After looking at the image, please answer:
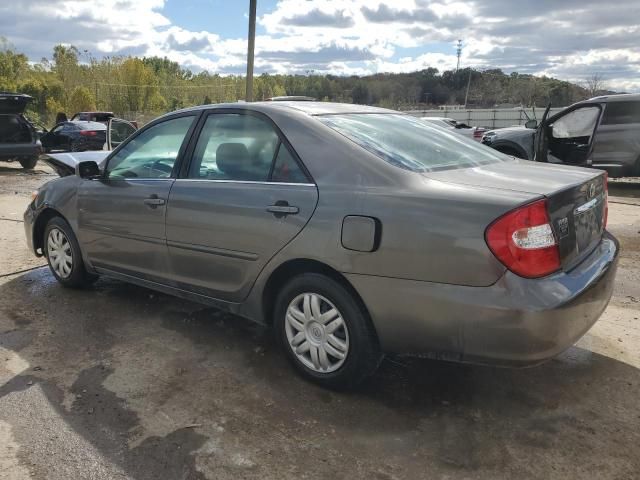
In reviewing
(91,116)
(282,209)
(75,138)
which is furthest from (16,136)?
(282,209)

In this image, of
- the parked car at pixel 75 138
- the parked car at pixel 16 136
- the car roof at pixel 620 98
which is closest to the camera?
the car roof at pixel 620 98

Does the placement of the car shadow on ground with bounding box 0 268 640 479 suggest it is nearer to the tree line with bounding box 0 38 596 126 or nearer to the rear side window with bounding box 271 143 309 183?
the rear side window with bounding box 271 143 309 183

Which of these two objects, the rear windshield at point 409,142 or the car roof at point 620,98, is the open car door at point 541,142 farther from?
the rear windshield at point 409,142

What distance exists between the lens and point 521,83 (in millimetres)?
68875

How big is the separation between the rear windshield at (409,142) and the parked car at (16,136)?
495 inches

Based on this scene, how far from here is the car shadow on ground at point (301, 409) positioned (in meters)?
2.62

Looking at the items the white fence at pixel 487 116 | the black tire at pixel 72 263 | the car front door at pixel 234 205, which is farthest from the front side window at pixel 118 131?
the white fence at pixel 487 116

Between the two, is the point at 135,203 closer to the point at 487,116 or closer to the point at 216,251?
the point at 216,251

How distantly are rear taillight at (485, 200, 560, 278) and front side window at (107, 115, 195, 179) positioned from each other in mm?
2343

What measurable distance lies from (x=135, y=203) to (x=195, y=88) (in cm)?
7102

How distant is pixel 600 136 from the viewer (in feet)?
36.7

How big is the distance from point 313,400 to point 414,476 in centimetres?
81

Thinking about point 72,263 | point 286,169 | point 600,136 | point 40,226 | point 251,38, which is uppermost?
point 251,38

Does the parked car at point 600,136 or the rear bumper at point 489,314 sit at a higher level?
the parked car at point 600,136
